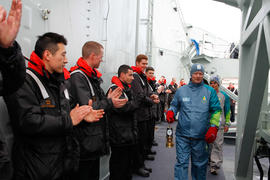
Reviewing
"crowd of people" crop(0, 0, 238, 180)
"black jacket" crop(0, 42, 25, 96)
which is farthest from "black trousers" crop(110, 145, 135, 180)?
"black jacket" crop(0, 42, 25, 96)

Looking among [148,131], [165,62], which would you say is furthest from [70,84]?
[165,62]

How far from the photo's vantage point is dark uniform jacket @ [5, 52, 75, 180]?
1387 mm

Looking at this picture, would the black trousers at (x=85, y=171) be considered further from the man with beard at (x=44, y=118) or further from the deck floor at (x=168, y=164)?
the deck floor at (x=168, y=164)

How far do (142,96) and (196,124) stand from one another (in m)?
1.03

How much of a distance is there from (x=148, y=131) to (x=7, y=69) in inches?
139

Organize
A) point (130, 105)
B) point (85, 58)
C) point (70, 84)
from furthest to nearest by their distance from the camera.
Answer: point (130, 105), point (85, 58), point (70, 84)

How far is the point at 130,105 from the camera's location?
114 inches

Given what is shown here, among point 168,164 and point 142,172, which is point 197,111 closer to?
point 142,172

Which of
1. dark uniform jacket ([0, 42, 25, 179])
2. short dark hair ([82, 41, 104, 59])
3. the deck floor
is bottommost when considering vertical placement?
the deck floor

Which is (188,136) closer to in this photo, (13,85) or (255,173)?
(255,173)

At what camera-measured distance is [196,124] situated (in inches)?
120

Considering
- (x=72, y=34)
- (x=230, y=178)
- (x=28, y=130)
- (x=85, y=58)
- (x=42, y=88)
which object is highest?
(x=72, y=34)

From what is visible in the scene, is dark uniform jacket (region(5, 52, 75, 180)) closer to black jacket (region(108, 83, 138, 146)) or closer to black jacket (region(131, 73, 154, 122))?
black jacket (region(108, 83, 138, 146))

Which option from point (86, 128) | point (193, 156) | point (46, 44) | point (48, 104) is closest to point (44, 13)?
point (46, 44)
